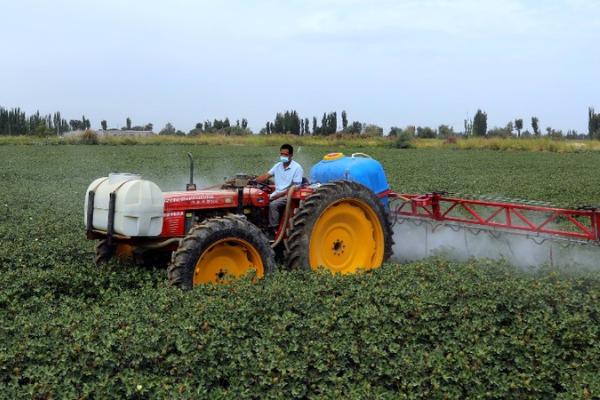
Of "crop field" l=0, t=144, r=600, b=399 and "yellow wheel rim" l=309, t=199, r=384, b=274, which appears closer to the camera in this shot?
"crop field" l=0, t=144, r=600, b=399

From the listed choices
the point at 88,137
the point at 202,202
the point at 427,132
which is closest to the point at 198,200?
the point at 202,202

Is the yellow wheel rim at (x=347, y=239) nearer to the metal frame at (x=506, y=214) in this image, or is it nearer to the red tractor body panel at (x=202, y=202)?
the red tractor body panel at (x=202, y=202)

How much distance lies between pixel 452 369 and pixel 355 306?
107 centimetres

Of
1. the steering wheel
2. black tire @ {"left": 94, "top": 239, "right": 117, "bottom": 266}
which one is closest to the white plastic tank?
black tire @ {"left": 94, "top": 239, "right": 117, "bottom": 266}

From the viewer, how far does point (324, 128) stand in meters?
71.1

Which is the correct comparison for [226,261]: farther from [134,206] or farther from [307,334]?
[307,334]

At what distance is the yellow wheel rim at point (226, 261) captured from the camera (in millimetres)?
5750

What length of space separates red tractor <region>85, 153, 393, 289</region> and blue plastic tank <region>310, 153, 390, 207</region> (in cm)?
92

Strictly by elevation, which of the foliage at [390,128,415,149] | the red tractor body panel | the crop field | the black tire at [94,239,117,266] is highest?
the foliage at [390,128,415,149]

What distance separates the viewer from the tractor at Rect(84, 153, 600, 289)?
5641mm

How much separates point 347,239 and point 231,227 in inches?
65.8

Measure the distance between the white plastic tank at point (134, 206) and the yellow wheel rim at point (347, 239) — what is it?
5.50ft

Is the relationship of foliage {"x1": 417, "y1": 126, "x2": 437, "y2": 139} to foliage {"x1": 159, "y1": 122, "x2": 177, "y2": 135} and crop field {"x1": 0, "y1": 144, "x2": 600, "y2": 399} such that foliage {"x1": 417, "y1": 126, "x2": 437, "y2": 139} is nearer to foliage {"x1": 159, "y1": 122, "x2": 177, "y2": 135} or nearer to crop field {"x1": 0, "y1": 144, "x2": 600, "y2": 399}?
foliage {"x1": 159, "y1": 122, "x2": 177, "y2": 135}

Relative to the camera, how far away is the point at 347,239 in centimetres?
692
